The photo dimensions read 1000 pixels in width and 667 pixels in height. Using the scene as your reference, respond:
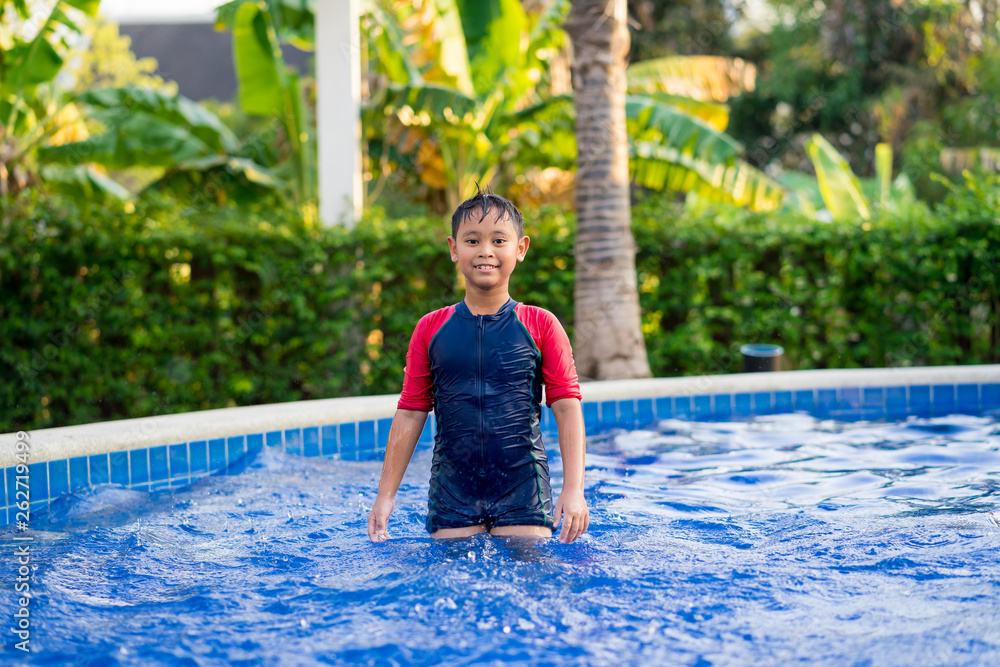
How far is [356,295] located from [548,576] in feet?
18.7

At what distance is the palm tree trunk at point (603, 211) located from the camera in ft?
28.8

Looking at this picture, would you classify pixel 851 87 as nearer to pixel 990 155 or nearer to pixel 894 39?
pixel 894 39

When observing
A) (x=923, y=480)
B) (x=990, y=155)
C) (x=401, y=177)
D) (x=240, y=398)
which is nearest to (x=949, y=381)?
(x=923, y=480)

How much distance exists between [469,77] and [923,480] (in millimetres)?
7164

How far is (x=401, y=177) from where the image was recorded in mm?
14094

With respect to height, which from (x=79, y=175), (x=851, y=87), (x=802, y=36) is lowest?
(x=79, y=175)

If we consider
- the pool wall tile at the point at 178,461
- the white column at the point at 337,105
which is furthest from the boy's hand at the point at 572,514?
the white column at the point at 337,105

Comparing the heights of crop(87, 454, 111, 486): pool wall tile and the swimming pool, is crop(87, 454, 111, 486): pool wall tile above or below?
above

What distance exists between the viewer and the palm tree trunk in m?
8.77

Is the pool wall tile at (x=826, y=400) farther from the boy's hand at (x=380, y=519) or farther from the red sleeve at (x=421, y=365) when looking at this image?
the boy's hand at (x=380, y=519)

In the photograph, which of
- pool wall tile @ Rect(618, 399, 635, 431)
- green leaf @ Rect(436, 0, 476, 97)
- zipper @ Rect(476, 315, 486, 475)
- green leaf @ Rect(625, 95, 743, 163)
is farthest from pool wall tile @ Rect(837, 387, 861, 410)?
zipper @ Rect(476, 315, 486, 475)

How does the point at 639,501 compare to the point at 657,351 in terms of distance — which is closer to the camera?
the point at 639,501

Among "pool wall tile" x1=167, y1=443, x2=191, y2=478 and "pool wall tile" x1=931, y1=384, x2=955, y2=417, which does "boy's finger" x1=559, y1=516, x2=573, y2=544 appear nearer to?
"pool wall tile" x1=167, y1=443, x2=191, y2=478

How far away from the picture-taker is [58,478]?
5.32 metres
